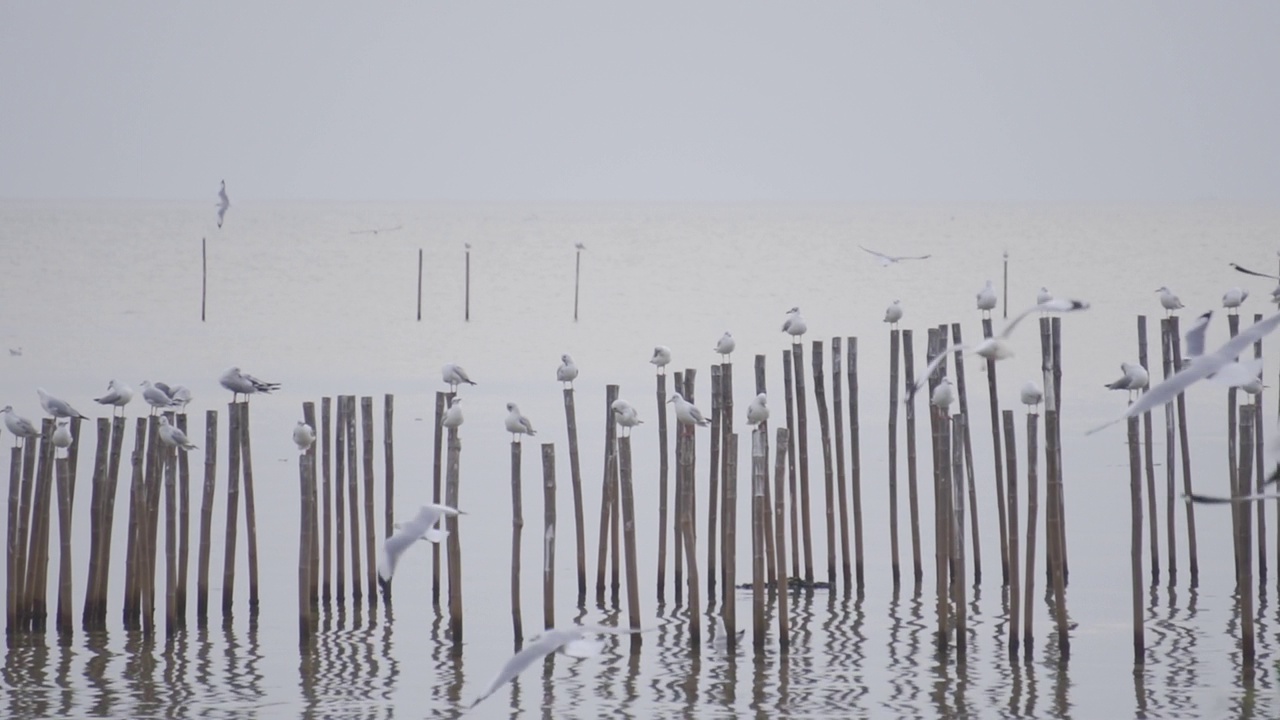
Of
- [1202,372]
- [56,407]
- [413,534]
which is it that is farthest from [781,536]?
[56,407]

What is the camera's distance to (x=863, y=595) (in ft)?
49.0

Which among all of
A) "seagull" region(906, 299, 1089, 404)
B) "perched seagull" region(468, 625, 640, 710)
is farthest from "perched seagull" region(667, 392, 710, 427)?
"perched seagull" region(468, 625, 640, 710)

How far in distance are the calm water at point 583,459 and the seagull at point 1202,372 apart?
314 cm

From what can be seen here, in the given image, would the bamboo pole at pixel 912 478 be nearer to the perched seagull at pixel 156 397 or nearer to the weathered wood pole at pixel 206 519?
the weathered wood pole at pixel 206 519

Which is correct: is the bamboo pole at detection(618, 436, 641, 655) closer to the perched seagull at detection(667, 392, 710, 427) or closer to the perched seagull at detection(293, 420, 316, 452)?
the perched seagull at detection(667, 392, 710, 427)

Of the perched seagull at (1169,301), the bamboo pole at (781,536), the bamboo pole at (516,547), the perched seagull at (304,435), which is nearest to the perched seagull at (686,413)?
the bamboo pole at (781,536)

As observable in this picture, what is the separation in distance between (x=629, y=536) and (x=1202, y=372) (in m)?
5.00

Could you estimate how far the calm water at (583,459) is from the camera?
1205 centimetres

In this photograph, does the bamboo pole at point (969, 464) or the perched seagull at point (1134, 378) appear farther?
the perched seagull at point (1134, 378)

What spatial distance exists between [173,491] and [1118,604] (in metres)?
7.90

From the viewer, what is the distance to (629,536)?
42.5 ft

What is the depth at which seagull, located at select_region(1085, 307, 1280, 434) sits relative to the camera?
8758 mm

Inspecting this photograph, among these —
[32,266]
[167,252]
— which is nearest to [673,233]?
[167,252]

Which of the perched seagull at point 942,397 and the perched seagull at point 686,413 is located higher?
the perched seagull at point 942,397
